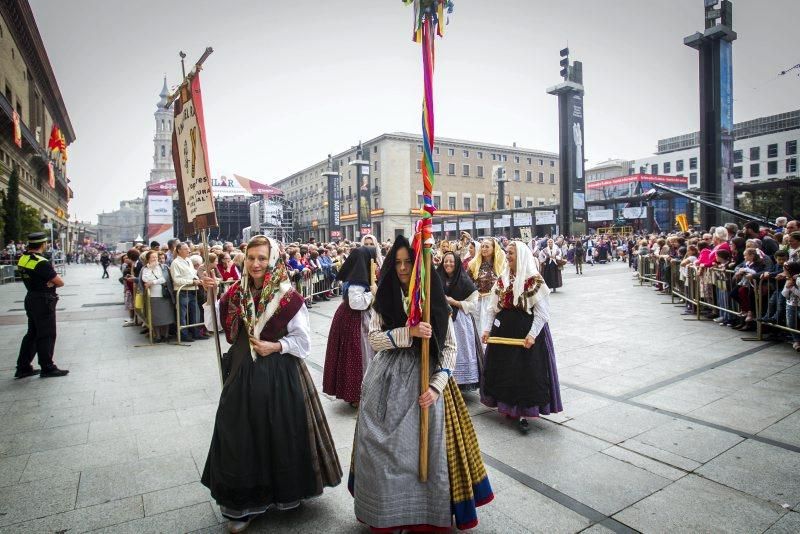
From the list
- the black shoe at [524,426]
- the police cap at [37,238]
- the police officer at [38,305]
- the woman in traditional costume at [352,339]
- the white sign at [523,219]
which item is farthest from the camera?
the white sign at [523,219]

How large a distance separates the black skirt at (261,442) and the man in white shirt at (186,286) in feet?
20.5

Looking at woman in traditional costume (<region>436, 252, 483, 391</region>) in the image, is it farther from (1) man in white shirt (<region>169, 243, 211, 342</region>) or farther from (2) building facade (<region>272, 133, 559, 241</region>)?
(2) building facade (<region>272, 133, 559, 241</region>)

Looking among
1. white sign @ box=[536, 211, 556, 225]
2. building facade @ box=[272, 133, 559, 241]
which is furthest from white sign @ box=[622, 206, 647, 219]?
building facade @ box=[272, 133, 559, 241]

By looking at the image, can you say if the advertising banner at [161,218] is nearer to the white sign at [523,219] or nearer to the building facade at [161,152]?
the white sign at [523,219]

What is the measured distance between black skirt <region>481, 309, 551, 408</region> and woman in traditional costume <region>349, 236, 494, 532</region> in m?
1.69

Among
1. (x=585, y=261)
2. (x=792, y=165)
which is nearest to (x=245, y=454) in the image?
(x=585, y=261)

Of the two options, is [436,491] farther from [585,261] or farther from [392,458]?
[585,261]

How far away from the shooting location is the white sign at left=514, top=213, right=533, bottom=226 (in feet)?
131

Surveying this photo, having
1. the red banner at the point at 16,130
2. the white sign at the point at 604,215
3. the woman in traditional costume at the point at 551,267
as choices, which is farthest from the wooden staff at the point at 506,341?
the white sign at the point at 604,215

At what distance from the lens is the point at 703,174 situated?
20.2 m

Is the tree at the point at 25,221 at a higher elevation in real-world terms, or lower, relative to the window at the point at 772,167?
lower

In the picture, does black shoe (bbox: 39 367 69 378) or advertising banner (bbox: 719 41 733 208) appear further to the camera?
advertising banner (bbox: 719 41 733 208)

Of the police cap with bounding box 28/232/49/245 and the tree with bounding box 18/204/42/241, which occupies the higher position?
the tree with bounding box 18/204/42/241

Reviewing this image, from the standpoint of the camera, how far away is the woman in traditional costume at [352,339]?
4773 millimetres
